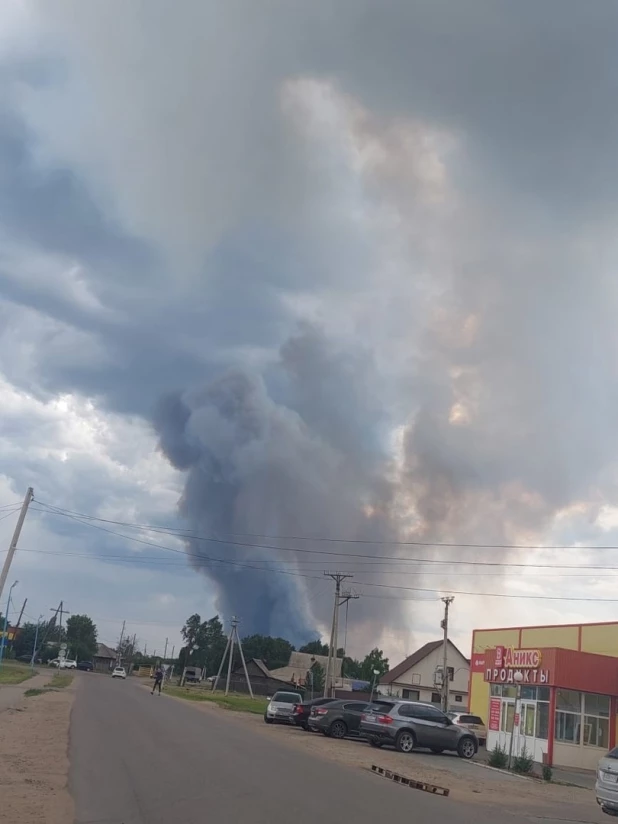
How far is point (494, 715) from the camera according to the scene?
1253 inches

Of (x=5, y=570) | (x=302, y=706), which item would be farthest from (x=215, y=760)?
(x=5, y=570)

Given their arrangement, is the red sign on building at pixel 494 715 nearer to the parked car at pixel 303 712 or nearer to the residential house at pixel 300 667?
the parked car at pixel 303 712

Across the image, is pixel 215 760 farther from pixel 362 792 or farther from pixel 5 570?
pixel 5 570

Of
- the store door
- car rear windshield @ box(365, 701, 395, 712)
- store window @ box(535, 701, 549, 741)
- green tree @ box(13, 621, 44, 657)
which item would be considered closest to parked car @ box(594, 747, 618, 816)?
car rear windshield @ box(365, 701, 395, 712)

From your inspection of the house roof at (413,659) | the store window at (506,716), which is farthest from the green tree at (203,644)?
the store window at (506,716)

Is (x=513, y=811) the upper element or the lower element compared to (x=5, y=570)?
lower

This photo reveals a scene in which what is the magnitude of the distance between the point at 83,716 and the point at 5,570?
12.7 m

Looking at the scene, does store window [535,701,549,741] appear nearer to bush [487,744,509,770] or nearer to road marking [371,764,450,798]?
bush [487,744,509,770]

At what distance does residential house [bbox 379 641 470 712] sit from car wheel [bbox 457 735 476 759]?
47.9 m

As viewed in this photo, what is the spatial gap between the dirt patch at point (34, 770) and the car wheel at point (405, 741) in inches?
423

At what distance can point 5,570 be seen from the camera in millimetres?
34000

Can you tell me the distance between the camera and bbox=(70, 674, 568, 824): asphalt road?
366 inches

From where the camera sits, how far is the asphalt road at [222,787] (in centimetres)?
929

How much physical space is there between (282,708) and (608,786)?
20.1 m
